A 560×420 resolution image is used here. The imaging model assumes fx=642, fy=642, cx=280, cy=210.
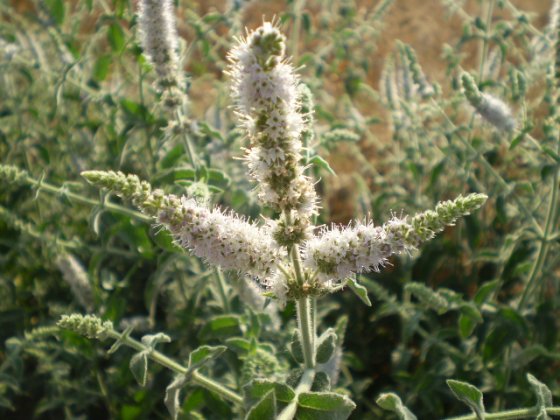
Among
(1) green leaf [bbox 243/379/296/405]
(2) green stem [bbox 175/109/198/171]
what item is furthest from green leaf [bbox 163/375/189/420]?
(2) green stem [bbox 175/109/198/171]

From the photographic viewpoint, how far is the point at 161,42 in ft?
7.62

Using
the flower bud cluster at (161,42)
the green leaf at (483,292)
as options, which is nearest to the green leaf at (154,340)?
the flower bud cluster at (161,42)

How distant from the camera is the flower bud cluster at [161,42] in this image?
227 centimetres

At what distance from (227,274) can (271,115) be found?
88 centimetres

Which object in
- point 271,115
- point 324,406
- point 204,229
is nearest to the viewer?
point 271,115

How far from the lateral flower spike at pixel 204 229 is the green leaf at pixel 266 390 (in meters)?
0.33

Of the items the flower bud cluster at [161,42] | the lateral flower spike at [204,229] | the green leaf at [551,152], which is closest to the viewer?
the lateral flower spike at [204,229]

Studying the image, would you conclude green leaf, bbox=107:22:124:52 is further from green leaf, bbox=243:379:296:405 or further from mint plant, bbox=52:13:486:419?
green leaf, bbox=243:379:296:405

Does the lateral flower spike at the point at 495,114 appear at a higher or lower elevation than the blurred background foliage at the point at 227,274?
higher

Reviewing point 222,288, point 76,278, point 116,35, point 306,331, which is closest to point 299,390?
point 306,331

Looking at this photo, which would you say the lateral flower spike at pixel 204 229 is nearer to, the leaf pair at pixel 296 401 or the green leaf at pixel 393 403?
the leaf pair at pixel 296 401

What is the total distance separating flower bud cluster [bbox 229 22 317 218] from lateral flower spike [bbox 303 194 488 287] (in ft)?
0.47

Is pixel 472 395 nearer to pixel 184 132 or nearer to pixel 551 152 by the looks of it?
pixel 551 152

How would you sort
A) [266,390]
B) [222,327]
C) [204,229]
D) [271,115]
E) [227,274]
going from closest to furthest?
[271,115], [204,229], [266,390], [227,274], [222,327]
